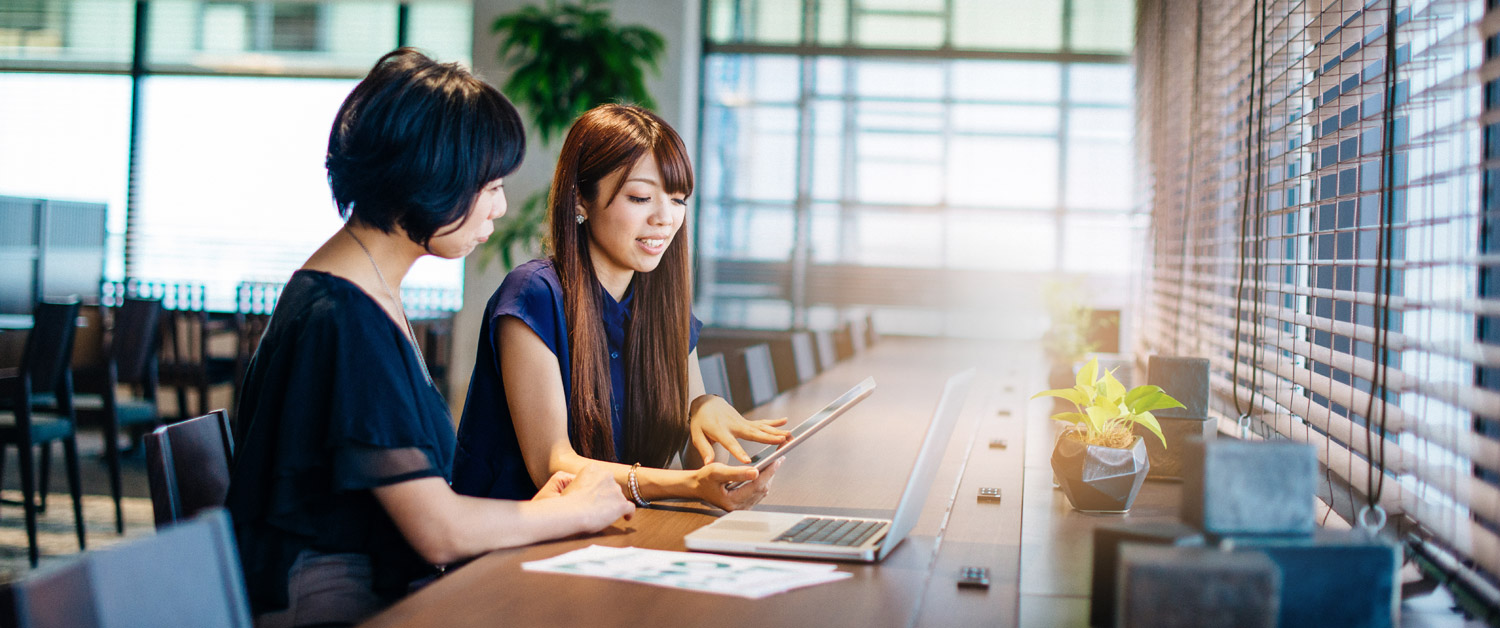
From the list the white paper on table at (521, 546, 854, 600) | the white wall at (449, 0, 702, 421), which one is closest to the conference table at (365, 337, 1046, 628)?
the white paper on table at (521, 546, 854, 600)

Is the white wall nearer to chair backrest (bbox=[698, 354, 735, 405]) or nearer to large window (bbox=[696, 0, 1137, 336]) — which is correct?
large window (bbox=[696, 0, 1137, 336])

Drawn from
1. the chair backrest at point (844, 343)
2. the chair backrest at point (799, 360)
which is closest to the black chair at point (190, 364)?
the chair backrest at point (799, 360)

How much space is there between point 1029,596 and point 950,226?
709 cm

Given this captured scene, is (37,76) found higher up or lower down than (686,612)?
higher up

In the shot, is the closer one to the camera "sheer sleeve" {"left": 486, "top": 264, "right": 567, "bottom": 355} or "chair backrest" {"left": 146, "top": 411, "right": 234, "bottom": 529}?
"chair backrest" {"left": 146, "top": 411, "right": 234, "bottom": 529}

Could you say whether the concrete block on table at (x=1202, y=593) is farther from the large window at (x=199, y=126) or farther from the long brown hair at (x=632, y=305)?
the large window at (x=199, y=126)

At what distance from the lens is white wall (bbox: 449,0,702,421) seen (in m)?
7.27

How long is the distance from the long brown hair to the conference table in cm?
23

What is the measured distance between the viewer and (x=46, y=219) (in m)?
7.48

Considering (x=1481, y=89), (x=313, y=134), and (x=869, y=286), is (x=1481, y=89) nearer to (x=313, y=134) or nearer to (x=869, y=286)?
(x=869, y=286)

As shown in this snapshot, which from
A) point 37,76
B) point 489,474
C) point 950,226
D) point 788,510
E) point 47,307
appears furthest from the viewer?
point 37,76

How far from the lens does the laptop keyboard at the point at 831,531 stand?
4.24 ft

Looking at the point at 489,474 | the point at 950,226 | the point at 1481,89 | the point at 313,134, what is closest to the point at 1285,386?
the point at 1481,89

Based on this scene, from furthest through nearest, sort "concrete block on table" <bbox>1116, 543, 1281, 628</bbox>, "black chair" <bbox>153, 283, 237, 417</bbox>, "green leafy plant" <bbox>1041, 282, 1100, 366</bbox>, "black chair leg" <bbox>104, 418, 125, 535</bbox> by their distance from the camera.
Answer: "black chair" <bbox>153, 283, 237, 417</bbox> → "black chair leg" <bbox>104, 418, 125, 535</bbox> → "green leafy plant" <bbox>1041, 282, 1100, 366</bbox> → "concrete block on table" <bbox>1116, 543, 1281, 628</bbox>
